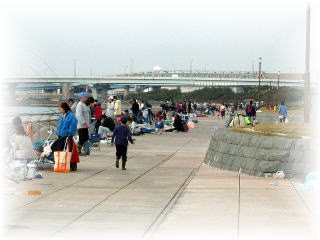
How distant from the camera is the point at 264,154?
16.7 meters

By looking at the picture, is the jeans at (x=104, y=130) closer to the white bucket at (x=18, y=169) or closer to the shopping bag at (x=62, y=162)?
the shopping bag at (x=62, y=162)

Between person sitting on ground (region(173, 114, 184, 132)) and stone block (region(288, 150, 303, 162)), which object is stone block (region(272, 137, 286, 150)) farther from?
person sitting on ground (region(173, 114, 184, 132))

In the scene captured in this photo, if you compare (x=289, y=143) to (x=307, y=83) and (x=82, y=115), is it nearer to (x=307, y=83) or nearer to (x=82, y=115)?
(x=82, y=115)

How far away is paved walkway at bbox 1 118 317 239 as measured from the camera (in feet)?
32.8

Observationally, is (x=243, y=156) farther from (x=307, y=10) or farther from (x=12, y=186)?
(x=307, y=10)

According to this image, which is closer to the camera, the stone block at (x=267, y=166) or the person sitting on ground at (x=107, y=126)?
the stone block at (x=267, y=166)

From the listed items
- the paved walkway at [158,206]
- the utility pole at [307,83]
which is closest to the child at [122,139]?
the paved walkway at [158,206]

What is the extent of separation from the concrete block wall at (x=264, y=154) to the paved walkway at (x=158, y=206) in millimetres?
377

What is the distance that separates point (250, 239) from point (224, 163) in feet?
29.5

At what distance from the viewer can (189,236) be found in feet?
31.8

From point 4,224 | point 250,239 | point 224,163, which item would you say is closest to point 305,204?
point 250,239

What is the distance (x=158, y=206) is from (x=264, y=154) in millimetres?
4912

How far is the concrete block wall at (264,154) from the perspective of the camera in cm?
1585

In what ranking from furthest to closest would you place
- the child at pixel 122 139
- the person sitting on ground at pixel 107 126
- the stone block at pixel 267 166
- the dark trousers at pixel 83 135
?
the person sitting on ground at pixel 107 126, the dark trousers at pixel 83 135, the child at pixel 122 139, the stone block at pixel 267 166
